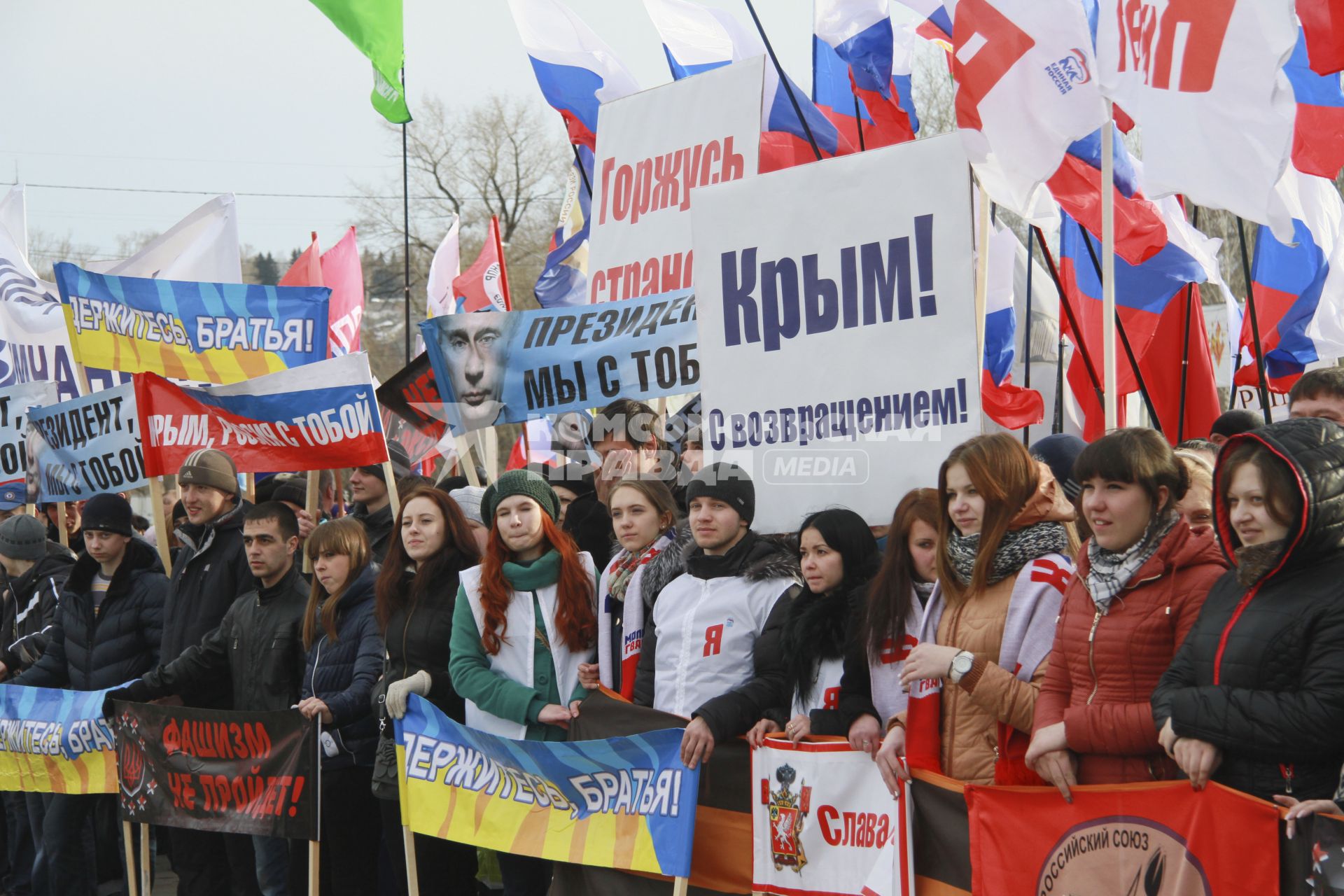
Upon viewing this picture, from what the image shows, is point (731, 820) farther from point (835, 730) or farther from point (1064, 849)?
point (1064, 849)

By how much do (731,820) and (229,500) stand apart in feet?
11.3

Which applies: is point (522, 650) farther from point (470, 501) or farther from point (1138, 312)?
point (1138, 312)

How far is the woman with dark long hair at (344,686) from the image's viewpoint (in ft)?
20.1

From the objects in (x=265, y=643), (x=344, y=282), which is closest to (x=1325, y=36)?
(x=265, y=643)

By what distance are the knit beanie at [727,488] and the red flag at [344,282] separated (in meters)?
7.71

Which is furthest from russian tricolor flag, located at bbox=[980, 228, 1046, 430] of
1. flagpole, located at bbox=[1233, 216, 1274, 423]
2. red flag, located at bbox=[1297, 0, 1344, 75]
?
red flag, located at bbox=[1297, 0, 1344, 75]

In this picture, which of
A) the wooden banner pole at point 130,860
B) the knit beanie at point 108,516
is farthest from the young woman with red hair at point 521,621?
the knit beanie at point 108,516

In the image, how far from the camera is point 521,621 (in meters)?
5.66

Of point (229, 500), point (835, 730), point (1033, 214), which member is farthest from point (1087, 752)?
point (229, 500)

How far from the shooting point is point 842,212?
5.21m

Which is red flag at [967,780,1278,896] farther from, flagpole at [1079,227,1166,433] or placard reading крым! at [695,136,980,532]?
flagpole at [1079,227,1166,433]

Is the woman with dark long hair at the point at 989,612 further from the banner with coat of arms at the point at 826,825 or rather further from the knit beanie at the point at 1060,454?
the knit beanie at the point at 1060,454

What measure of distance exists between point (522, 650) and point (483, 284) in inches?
313

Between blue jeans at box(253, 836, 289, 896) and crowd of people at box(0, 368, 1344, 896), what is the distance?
1 centimetres
